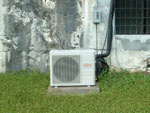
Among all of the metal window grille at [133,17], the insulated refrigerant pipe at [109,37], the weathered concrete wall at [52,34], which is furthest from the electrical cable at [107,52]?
the metal window grille at [133,17]

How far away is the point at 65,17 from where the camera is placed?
6480 millimetres

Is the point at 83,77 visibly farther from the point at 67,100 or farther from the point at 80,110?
the point at 80,110

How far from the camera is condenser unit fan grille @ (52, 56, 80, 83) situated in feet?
18.1

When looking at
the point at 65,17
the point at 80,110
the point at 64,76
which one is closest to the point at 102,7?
the point at 65,17

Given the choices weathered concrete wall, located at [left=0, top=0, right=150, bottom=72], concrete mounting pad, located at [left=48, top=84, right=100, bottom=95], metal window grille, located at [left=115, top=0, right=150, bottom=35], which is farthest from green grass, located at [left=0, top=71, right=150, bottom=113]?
metal window grille, located at [left=115, top=0, right=150, bottom=35]

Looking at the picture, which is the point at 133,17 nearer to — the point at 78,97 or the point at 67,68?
the point at 67,68

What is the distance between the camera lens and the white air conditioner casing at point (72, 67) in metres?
5.51

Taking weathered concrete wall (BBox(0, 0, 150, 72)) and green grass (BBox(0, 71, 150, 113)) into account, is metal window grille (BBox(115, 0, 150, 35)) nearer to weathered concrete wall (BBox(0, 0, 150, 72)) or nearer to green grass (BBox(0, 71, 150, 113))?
weathered concrete wall (BBox(0, 0, 150, 72))

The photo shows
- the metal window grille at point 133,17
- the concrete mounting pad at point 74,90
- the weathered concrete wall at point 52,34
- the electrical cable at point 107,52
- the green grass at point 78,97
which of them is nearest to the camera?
the green grass at point 78,97

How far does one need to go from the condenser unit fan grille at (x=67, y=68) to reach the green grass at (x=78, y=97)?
18.7 inches

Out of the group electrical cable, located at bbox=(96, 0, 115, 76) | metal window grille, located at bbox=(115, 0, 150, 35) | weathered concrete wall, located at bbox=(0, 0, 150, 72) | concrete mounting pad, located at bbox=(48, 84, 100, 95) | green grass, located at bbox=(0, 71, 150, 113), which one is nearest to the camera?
green grass, located at bbox=(0, 71, 150, 113)

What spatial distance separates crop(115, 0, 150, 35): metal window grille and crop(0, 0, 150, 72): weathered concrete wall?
1.18 metres

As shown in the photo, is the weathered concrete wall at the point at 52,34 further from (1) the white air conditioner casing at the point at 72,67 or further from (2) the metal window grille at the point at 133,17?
(2) the metal window grille at the point at 133,17

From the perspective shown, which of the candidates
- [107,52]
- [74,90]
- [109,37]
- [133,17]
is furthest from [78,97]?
[133,17]
